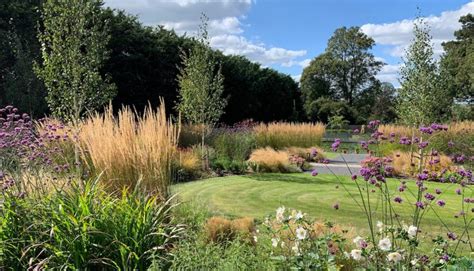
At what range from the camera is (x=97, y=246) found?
3227 millimetres

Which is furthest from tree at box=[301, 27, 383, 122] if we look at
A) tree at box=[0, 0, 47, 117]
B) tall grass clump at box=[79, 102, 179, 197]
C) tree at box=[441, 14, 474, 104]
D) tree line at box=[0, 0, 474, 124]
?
tall grass clump at box=[79, 102, 179, 197]

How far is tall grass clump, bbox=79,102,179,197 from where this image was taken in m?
4.38

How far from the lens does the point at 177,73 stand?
24094mm

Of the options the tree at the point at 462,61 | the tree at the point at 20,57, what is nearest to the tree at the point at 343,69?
the tree at the point at 462,61

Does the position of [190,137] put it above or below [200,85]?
below

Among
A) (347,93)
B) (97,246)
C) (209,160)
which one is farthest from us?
(347,93)

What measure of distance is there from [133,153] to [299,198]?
13.4 ft

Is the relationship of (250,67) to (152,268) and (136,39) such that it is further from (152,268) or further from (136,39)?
(152,268)

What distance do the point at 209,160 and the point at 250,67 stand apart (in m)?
19.4

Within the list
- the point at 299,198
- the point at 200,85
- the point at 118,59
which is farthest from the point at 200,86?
the point at 118,59

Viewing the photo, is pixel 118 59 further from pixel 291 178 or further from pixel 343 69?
pixel 343 69

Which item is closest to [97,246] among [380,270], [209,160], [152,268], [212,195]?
[152,268]

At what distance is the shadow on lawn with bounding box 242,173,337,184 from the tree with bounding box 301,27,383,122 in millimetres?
37109

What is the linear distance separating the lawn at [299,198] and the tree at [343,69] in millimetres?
38216
